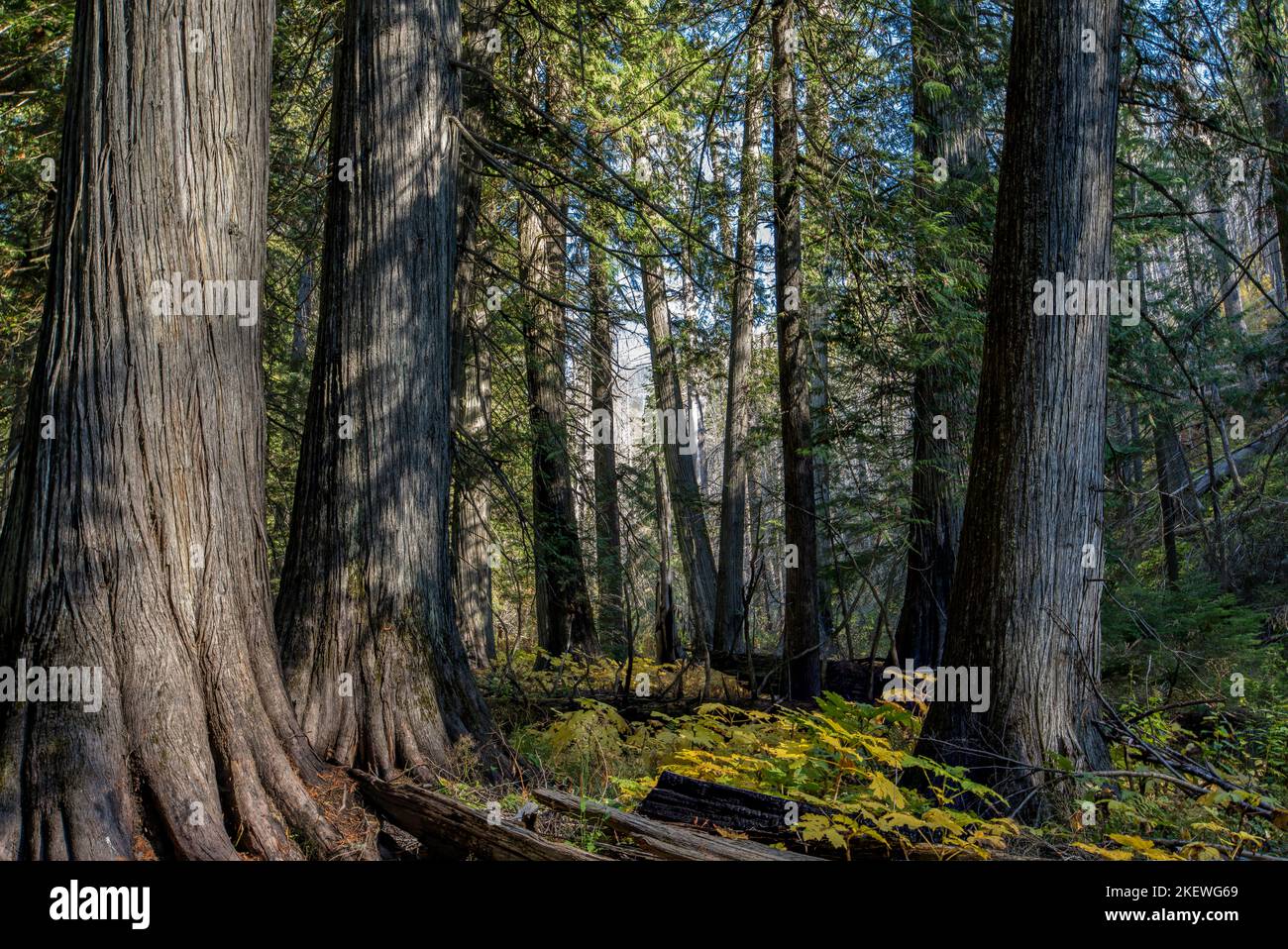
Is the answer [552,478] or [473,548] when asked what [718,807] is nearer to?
[552,478]

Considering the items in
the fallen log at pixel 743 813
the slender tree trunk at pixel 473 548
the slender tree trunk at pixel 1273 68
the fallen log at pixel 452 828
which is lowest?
the fallen log at pixel 452 828

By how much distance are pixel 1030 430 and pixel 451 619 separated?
149 inches

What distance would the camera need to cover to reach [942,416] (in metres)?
9.12

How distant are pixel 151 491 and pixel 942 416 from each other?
730 centimetres

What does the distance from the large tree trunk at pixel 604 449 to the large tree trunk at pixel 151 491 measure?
3.52 m

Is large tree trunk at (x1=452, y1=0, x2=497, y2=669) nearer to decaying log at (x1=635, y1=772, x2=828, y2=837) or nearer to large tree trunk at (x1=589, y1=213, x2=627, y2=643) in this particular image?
large tree trunk at (x1=589, y1=213, x2=627, y2=643)

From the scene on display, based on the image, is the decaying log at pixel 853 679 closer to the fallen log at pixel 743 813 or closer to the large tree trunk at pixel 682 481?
the large tree trunk at pixel 682 481

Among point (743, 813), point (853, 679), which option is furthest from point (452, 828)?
point (853, 679)

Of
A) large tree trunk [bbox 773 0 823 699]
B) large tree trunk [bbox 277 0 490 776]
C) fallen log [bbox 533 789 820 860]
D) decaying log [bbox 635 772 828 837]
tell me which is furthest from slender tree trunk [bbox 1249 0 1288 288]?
large tree trunk [bbox 277 0 490 776]

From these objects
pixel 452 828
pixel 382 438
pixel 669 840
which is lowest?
pixel 452 828

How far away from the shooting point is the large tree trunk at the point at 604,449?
9438 millimetres

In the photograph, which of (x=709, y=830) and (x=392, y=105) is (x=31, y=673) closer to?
(x=709, y=830)

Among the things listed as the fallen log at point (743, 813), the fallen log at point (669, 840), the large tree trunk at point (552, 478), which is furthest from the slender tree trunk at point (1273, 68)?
the large tree trunk at point (552, 478)

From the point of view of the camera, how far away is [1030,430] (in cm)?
519
